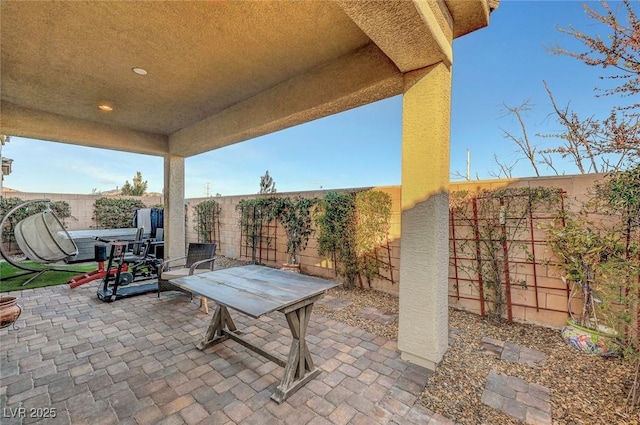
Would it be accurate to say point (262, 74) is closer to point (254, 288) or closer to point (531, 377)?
point (254, 288)

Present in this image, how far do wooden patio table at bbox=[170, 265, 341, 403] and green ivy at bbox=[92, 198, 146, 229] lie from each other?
943 cm

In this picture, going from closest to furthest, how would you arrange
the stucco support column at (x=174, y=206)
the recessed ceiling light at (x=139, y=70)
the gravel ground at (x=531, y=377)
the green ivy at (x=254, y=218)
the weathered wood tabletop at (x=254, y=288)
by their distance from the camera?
the gravel ground at (x=531, y=377)
the weathered wood tabletop at (x=254, y=288)
the recessed ceiling light at (x=139, y=70)
the stucco support column at (x=174, y=206)
the green ivy at (x=254, y=218)

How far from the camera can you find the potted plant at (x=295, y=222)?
5.55 m

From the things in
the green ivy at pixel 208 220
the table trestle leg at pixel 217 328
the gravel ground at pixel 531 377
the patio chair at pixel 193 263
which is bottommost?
the gravel ground at pixel 531 377

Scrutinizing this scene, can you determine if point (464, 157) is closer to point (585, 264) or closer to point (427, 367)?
point (585, 264)

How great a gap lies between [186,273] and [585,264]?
4.99m

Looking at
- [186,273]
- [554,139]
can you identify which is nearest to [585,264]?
[554,139]

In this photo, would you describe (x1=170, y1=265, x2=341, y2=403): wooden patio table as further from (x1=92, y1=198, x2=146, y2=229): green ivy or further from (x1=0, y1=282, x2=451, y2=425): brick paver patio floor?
(x1=92, y1=198, x2=146, y2=229): green ivy

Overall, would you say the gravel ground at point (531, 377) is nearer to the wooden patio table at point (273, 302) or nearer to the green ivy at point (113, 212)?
the wooden patio table at point (273, 302)

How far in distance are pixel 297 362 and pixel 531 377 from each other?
202 centimetres

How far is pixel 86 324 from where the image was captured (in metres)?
3.21

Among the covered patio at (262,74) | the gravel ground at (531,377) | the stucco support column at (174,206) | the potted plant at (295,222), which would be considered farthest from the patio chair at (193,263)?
the gravel ground at (531,377)

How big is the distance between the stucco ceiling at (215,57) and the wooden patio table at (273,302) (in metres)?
2.06

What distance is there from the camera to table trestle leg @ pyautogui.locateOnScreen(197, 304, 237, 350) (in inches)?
106
